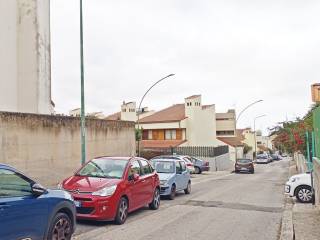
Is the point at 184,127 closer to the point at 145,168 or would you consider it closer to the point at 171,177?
the point at 171,177

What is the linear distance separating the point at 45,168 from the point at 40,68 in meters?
8.33

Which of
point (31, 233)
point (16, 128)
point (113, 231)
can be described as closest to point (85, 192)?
point (113, 231)

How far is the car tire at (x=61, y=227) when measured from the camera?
6996 mm

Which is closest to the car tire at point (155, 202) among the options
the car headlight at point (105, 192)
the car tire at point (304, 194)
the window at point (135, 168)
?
the window at point (135, 168)

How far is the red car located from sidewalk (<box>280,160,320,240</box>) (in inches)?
144

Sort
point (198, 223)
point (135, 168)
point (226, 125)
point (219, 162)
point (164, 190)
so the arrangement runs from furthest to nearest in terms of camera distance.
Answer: point (226, 125), point (219, 162), point (164, 190), point (135, 168), point (198, 223)

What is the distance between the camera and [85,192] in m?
9.52

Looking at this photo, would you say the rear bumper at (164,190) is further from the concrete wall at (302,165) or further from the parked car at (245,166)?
the parked car at (245,166)

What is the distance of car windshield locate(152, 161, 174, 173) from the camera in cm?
1612

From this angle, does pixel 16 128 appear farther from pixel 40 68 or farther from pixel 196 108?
pixel 196 108

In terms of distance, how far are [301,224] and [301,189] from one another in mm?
5237

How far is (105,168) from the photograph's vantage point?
→ 10.9m

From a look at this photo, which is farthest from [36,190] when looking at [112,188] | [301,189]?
[301,189]

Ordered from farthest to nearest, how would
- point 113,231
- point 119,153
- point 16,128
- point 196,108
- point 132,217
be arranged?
point 196,108, point 119,153, point 16,128, point 132,217, point 113,231
